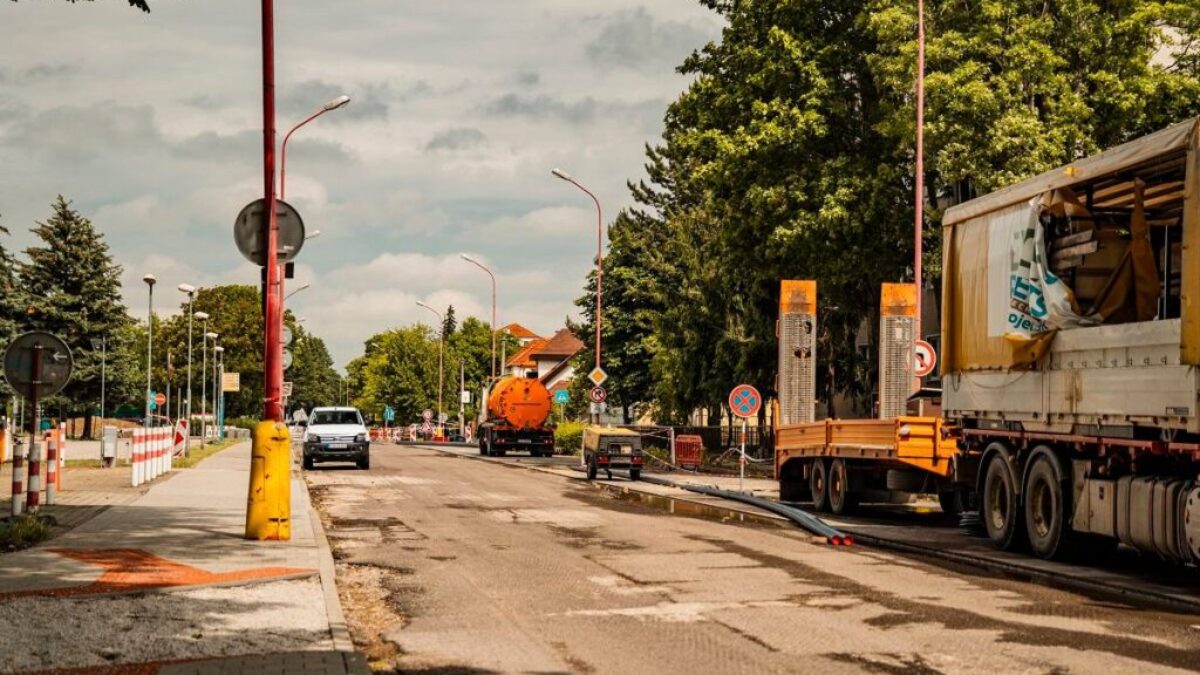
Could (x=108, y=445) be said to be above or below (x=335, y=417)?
below

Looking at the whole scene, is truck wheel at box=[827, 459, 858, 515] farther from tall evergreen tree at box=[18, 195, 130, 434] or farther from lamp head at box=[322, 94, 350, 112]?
tall evergreen tree at box=[18, 195, 130, 434]

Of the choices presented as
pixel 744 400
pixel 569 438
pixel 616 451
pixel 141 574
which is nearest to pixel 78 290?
pixel 569 438

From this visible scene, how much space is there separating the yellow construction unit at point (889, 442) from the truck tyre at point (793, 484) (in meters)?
1.21

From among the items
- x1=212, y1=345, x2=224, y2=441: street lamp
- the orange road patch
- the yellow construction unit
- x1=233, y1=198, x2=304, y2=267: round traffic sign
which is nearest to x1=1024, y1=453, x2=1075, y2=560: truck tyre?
the yellow construction unit

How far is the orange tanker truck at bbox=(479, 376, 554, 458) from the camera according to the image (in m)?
54.3

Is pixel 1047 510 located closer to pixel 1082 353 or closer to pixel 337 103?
pixel 1082 353

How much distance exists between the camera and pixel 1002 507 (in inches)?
643

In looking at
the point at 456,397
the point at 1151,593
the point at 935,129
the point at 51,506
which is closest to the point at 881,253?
the point at 935,129

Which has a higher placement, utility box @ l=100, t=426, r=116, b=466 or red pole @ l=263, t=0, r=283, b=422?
red pole @ l=263, t=0, r=283, b=422

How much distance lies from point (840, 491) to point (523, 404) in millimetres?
32728

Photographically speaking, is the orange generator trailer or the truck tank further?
the truck tank

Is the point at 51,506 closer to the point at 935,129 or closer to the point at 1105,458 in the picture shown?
the point at 1105,458

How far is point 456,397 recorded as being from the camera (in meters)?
141

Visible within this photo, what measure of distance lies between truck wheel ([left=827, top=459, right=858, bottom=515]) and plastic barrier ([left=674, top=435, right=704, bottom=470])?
17681 millimetres
